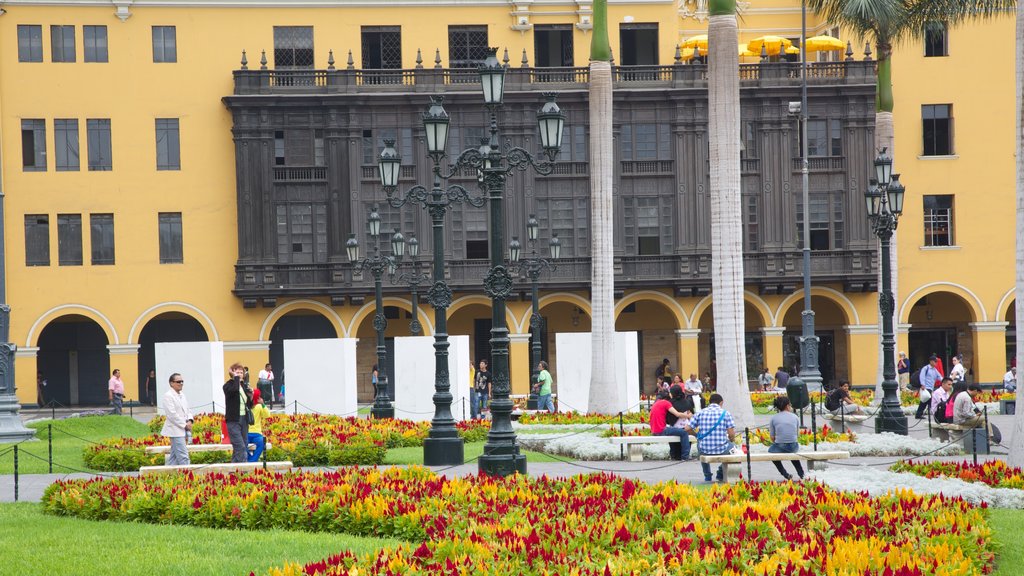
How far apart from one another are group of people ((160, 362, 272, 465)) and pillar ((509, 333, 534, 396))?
1052 inches

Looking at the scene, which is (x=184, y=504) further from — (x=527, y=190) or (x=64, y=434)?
(x=527, y=190)

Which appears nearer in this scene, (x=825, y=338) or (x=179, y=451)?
(x=179, y=451)

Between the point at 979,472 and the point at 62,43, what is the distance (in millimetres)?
37976

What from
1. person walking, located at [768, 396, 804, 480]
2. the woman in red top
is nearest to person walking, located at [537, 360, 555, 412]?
the woman in red top

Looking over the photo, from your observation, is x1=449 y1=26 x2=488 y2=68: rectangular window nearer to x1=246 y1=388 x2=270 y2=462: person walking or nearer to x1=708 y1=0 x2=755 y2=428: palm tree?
x1=708 y1=0 x2=755 y2=428: palm tree

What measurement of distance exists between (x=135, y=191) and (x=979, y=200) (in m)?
29.2

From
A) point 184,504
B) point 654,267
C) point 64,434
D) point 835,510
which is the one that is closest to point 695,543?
point 835,510

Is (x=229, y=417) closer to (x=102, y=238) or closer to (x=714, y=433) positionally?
(x=714, y=433)

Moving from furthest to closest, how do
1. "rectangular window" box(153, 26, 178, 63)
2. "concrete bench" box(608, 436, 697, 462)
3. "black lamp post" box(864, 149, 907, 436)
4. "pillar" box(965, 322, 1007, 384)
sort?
"pillar" box(965, 322, 1007, 384)
"rectangular window" box(153, 26, 178, 63)
"black lamp post" box(864, 149, 907, 436)
"concrete bench" box(608, 436, 697, 462)

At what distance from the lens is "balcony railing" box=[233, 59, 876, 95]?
46344mm

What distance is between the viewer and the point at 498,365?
59.7 ft

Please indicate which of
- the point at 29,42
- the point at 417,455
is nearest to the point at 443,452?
the point at 417,455

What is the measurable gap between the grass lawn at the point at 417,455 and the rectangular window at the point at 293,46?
2501 centimetres

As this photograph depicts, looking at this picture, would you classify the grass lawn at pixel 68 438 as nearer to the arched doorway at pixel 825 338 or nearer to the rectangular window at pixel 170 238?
the rectangular window at pixel 170 238
